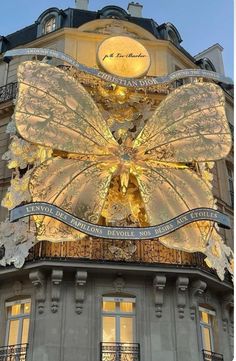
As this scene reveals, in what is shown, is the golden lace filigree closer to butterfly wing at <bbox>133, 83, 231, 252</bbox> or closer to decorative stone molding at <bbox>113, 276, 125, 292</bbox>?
butterfly wing at <bbox>133, 83, 231, 252</bbox>

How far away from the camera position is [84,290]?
1235cm

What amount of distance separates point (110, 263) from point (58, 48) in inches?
315

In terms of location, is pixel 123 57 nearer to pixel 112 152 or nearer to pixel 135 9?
pixel 112 152

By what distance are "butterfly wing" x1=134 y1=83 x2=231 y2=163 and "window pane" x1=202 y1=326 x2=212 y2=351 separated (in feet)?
14.2

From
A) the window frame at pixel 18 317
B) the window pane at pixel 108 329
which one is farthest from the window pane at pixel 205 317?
the window frame at pixel 18 317

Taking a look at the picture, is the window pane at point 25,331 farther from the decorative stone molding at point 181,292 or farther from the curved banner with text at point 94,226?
the decorative stone molding at point 181,292

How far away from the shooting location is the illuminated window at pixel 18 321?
12.3 m

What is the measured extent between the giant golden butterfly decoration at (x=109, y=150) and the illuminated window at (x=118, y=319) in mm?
1764

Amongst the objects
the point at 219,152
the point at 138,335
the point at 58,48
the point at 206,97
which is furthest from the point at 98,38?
the point at 138,335

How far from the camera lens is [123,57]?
15477 mm

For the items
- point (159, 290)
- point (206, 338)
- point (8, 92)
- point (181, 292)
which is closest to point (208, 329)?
point (206, 338)

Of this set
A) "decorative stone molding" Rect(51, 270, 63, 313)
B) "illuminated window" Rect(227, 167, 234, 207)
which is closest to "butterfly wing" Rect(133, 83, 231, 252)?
"decorative stone molding" Rect(51, 270, 63, 313)

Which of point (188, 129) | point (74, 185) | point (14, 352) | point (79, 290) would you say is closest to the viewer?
point (14, 352)

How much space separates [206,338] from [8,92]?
9288 mm
